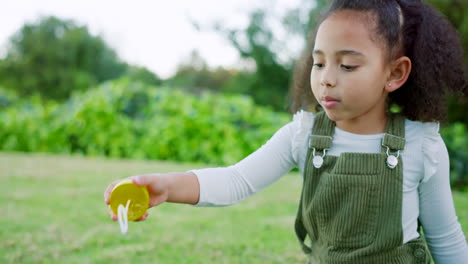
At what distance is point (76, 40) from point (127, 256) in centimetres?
1854

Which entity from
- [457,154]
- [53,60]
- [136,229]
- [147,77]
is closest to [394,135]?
[136,229]

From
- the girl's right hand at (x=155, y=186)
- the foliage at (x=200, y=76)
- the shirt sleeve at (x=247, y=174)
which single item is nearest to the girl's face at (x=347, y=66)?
the shirt sleeve at (x=247, y=174)

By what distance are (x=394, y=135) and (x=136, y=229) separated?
167 cm

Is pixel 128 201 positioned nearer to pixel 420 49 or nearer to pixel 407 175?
pixel 407 175

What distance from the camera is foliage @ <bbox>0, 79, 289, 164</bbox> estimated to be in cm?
604

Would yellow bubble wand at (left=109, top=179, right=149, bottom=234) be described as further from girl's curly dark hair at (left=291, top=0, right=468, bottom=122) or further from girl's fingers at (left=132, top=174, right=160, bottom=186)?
girl's curly dark hair at (left=291, top=0, right=468, bottom=122)

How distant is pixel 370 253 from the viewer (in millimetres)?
1379

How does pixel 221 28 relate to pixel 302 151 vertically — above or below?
above

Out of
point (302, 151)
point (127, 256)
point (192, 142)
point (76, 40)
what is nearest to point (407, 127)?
point (302, 151)

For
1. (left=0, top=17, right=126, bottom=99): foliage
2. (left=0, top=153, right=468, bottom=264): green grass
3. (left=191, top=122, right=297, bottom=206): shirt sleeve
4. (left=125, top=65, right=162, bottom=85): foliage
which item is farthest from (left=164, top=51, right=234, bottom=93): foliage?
(left=191, top=122, right=297, bottom=206): shirt sleeve

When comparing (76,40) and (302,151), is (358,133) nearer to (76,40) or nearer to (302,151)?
(302,151)

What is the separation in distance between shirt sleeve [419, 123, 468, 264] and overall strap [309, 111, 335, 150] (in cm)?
28

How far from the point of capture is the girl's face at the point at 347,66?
1337 mm

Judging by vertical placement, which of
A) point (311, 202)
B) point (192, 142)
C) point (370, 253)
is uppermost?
point (311, 202)
